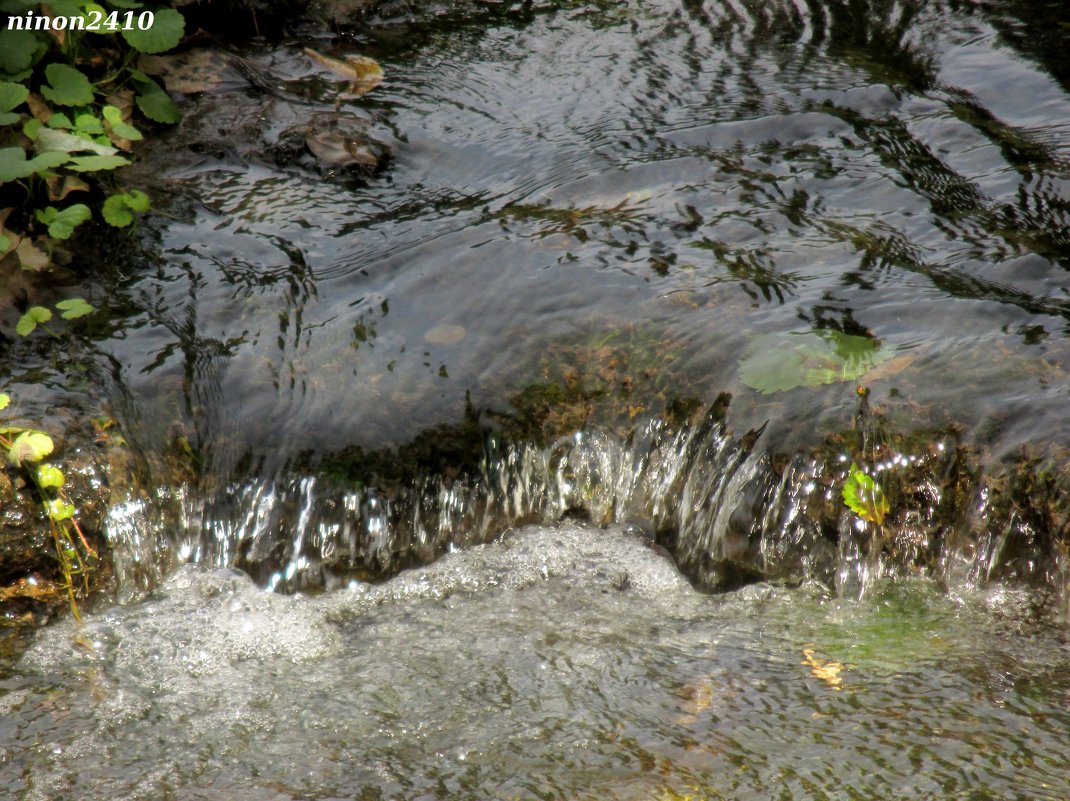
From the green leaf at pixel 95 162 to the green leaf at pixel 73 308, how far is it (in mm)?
569

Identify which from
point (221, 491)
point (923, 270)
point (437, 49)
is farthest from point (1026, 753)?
point (437, 49)

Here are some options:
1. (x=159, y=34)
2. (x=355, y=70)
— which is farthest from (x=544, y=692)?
(x=355, y=70)

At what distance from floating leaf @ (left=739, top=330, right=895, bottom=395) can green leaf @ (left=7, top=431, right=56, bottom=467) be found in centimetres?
227

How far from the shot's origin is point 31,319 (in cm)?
388

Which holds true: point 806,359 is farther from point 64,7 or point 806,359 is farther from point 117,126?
point 64,7

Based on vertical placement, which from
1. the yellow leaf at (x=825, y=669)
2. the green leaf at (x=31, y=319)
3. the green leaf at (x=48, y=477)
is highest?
the green leaf at (x=31, y=319)

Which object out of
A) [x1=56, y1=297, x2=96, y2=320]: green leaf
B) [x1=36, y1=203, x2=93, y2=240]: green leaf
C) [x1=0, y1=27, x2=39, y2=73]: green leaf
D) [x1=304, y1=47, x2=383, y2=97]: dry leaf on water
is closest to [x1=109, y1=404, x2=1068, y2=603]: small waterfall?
[x1=56, y1=297, x2=96, y2=320]: green leaf

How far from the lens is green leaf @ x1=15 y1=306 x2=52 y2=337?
3.85 m

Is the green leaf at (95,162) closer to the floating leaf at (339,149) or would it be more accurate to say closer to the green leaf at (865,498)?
the floating leaf at (339,149)

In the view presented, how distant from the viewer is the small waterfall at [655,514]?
3.05 meters

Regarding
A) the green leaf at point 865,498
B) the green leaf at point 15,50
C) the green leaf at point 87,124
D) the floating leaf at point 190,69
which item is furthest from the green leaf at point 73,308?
the green leaf at point 865,498

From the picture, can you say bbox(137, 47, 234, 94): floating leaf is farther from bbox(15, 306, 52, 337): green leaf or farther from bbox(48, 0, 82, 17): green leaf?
bbox(15, 306, 52, 337): green leaf

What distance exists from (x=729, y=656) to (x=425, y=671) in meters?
0.84

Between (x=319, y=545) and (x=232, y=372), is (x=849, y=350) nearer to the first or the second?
(x=319, y=545)
